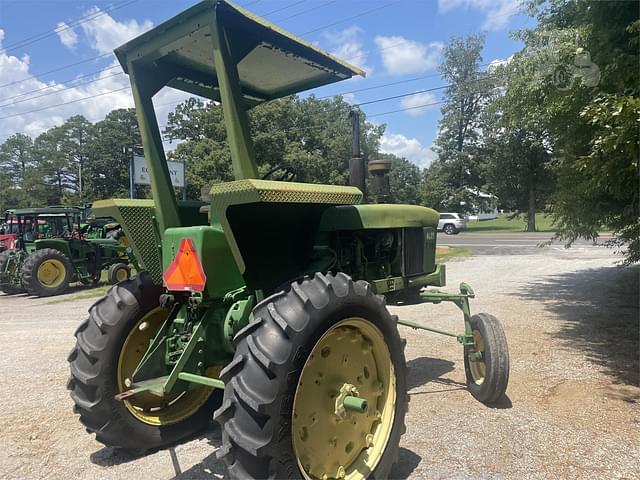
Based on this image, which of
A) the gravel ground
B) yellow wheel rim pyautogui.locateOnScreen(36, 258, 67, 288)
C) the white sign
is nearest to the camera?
the gravel ground

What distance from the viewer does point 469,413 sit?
404cm

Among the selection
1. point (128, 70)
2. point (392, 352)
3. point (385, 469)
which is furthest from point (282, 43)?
point (385, 469)

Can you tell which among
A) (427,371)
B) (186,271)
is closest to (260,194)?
(186,271)

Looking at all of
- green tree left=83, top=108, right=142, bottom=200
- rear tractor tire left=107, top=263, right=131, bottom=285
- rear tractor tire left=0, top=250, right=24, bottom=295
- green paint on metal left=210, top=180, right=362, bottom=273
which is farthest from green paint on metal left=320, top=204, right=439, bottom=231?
green tree left=83, top=108, right=142, bottom=200

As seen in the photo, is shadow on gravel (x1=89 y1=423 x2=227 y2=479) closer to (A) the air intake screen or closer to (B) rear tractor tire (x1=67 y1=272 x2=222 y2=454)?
(B) rear tractor tire (x1=67 y1=272 x2=222 y2=454)

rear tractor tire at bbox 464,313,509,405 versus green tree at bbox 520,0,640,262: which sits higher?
green tree at bbox 520,0,640,262

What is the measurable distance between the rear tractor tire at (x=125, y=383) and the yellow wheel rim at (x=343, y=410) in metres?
1.41

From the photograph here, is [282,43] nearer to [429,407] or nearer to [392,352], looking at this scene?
[392,352]

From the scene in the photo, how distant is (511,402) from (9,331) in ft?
24.9

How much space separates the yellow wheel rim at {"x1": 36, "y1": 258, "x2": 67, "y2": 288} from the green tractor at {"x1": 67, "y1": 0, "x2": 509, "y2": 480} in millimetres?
10784

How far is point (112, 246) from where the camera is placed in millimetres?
13984

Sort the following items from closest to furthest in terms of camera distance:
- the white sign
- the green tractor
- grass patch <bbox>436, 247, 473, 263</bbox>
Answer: the green tractor, the white sign, grass patch <bbox>436, 247, 473, 263</bbox>

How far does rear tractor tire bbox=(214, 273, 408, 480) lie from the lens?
2.29m

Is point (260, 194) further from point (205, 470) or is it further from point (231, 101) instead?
point (205, 470)
